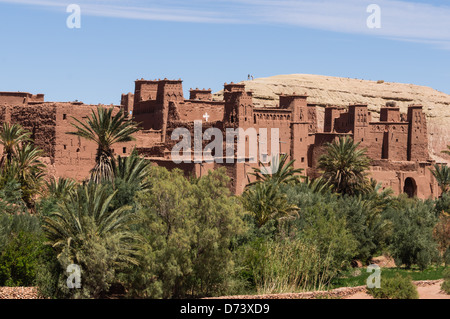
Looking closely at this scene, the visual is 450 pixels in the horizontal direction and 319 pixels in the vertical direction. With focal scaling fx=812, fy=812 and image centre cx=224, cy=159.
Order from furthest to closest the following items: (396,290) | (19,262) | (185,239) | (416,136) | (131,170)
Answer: (416,136) → (131,170) → (396,290) → (19,262) → (185,239)

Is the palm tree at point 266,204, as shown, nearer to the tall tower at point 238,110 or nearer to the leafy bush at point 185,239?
the leafy bush at point 185,239

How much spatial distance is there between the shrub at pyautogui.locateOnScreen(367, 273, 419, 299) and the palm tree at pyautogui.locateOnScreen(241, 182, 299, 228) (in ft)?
21.6

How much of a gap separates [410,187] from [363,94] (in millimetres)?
37999

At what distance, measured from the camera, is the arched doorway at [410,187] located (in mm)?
58625

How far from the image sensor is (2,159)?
41.9 metres

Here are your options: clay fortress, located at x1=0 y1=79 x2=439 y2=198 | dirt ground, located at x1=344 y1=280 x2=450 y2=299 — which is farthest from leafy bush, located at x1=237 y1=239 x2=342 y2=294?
clay fortress, located at x1=0 y1=79 x2=439 y2=198

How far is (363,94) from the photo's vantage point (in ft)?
315

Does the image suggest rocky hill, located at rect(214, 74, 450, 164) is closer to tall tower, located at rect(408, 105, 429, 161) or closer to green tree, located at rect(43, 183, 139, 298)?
tall tower, located at rect(408, 105, 429, 161)

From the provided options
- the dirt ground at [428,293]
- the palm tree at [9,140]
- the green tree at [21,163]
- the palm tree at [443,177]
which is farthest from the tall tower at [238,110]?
the palm tree at [443,177]

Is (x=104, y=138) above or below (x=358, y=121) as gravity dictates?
below

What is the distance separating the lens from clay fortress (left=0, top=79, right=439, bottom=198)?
4462 centimetres

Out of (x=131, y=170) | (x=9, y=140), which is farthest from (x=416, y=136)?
(x=9, y=140)

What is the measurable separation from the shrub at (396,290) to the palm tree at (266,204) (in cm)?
659

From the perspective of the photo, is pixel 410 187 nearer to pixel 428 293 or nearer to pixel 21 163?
pixel 428 293
